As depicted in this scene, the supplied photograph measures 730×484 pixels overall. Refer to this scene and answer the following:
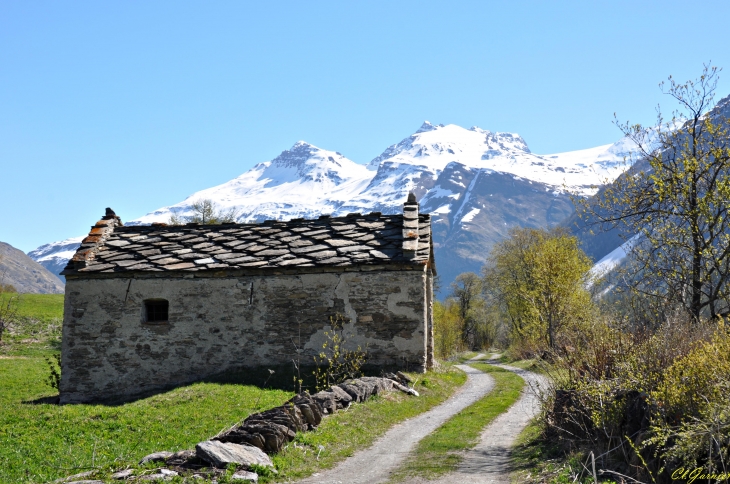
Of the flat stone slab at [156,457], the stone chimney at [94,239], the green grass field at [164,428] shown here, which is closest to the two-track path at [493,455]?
the green grass field at [164,428]

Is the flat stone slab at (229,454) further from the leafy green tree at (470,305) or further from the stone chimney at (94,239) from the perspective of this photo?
the leafy green tree at (470,305)

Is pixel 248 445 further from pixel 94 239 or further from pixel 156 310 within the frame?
pixel 94 239

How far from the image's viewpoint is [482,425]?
1276cm

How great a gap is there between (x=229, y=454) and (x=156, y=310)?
10.7 metres

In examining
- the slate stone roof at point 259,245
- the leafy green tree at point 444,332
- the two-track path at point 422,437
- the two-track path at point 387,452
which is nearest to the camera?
the two-track path at point 422,437

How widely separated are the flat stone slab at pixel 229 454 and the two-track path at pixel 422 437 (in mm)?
742

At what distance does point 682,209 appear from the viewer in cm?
1210

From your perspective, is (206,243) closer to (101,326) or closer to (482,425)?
(101,326)

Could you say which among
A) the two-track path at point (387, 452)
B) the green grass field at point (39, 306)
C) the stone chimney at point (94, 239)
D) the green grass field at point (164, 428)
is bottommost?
the two-track path at point (387, 452)

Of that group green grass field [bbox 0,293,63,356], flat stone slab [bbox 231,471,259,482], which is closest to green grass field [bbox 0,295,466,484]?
flat stone slab [bbox 231,471,259,482]

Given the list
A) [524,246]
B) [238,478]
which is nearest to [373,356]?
[238,478]

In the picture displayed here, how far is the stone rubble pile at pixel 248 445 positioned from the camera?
8.10m

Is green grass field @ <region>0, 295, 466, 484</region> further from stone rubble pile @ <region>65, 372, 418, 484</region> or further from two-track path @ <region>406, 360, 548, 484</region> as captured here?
two-track path @ <region>406, 360, 548, 484</region>

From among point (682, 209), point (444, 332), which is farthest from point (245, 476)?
point (444, 332)
